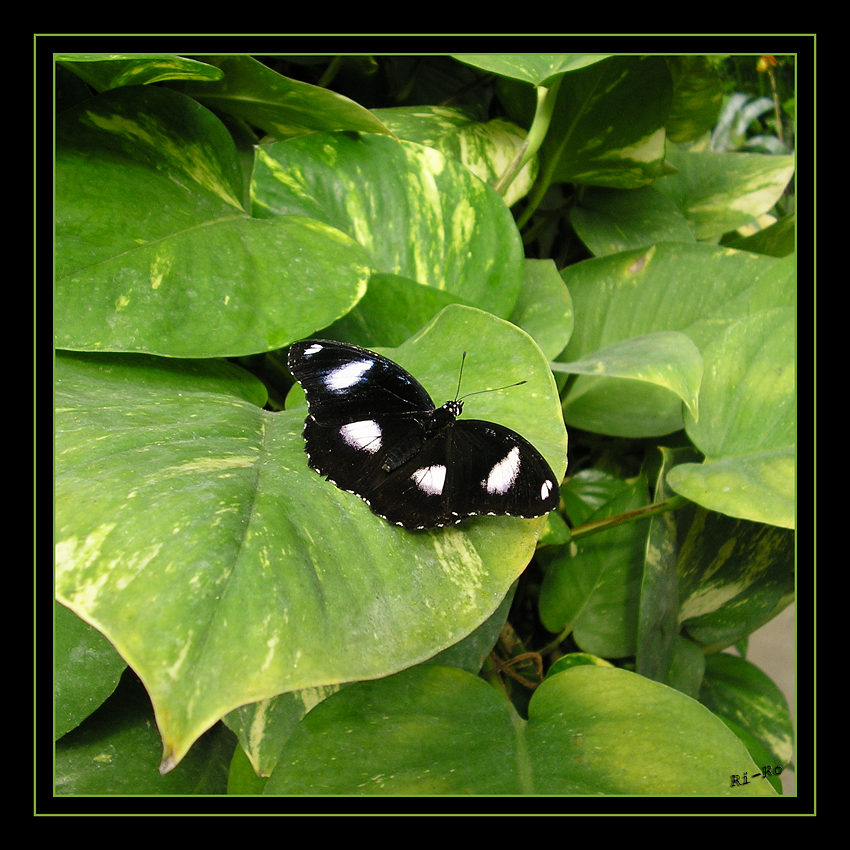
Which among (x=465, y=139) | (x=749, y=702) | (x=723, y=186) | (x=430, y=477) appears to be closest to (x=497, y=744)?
(x=430, y=477)

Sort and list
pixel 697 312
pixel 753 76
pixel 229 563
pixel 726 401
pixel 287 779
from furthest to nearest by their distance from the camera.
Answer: pixel 753 76
pixel 697 312
pixel 726 401
pixel 287 779
pixel 229 563

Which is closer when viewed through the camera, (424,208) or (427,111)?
(424,208)

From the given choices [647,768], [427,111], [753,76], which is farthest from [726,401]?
[753,76]

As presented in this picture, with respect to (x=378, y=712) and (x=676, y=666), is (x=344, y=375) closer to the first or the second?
(x=378, y=712)

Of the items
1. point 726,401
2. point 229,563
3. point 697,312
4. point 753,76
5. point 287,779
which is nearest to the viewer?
point 229,563

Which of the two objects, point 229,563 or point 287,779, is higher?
point 229,563

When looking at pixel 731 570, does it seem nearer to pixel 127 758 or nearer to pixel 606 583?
pixel 606 583

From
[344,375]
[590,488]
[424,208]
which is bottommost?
[590,488]

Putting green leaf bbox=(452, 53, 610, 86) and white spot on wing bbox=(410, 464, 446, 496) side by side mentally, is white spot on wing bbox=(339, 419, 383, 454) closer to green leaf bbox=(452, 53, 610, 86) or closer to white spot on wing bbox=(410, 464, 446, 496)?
white spot on wing bbox=(410, 464, 446, 496)
